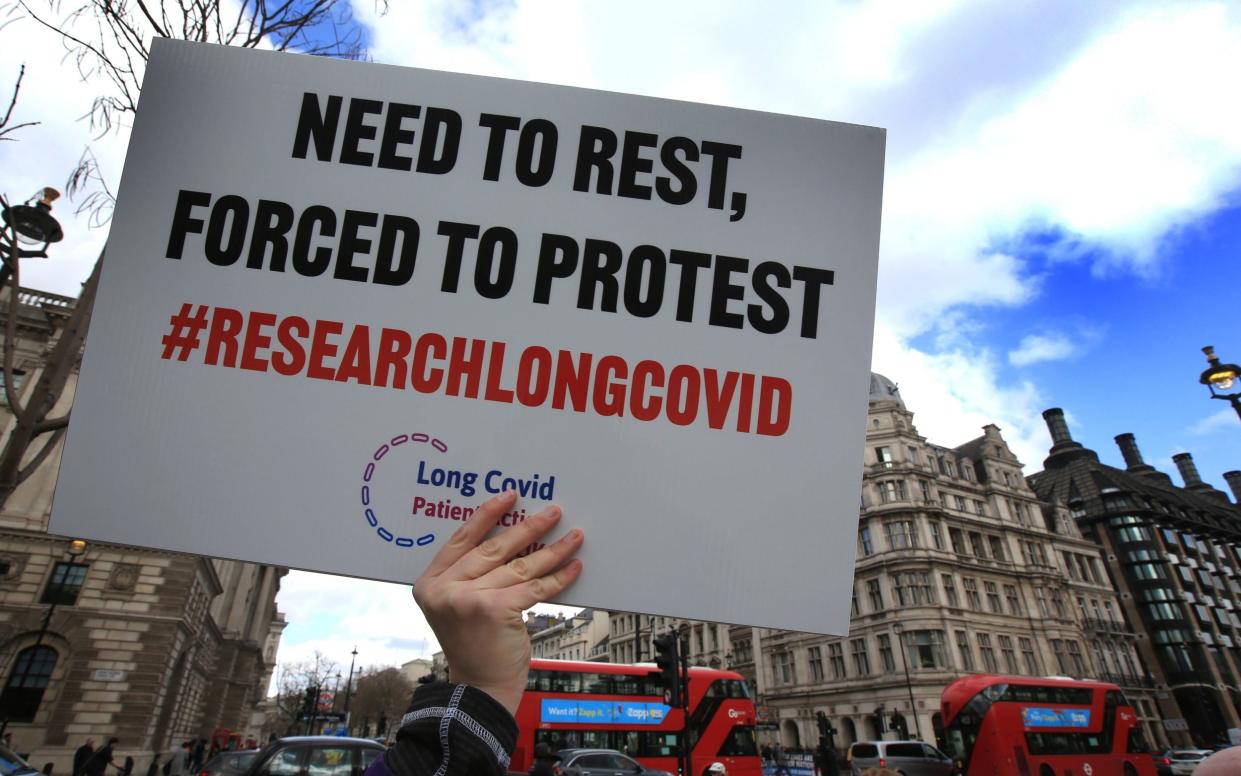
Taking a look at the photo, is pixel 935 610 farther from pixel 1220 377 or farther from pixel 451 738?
pixel 451 738

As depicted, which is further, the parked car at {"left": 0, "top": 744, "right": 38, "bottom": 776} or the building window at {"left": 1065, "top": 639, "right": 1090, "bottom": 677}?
the building window at {"left": 1065, "top": 639, "right": 1090, "bottom": 677}

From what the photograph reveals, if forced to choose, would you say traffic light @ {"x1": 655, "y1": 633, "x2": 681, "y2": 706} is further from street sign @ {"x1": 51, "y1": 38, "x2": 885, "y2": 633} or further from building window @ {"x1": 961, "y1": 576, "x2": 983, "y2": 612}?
building window @ {"x1": 961, "y1": 576, "x2": 983, "y2": 612}

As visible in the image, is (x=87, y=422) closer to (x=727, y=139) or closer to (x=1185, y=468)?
(x=727, y=139)

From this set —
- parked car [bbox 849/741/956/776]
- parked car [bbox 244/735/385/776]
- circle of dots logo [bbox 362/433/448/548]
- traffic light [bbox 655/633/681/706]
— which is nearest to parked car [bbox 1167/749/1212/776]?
parked car [bbox 849/741/956/776]

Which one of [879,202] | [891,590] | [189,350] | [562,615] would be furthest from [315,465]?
[562,615]

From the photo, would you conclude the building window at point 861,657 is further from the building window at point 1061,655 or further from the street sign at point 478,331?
the street sign at point 478,331

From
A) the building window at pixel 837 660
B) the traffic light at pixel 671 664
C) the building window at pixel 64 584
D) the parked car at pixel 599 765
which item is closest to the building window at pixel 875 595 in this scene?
the building window at pixel 837 660

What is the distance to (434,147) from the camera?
1838 millimetres

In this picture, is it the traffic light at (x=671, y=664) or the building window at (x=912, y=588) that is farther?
the building window at (x=912, y=588)

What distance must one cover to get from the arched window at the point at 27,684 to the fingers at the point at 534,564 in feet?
91.1

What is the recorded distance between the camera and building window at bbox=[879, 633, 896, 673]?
3981cm

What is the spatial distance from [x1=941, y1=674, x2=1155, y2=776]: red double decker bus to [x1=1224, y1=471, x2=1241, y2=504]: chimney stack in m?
81.6

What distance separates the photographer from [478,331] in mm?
1666

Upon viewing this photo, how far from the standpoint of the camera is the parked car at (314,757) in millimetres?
7547
